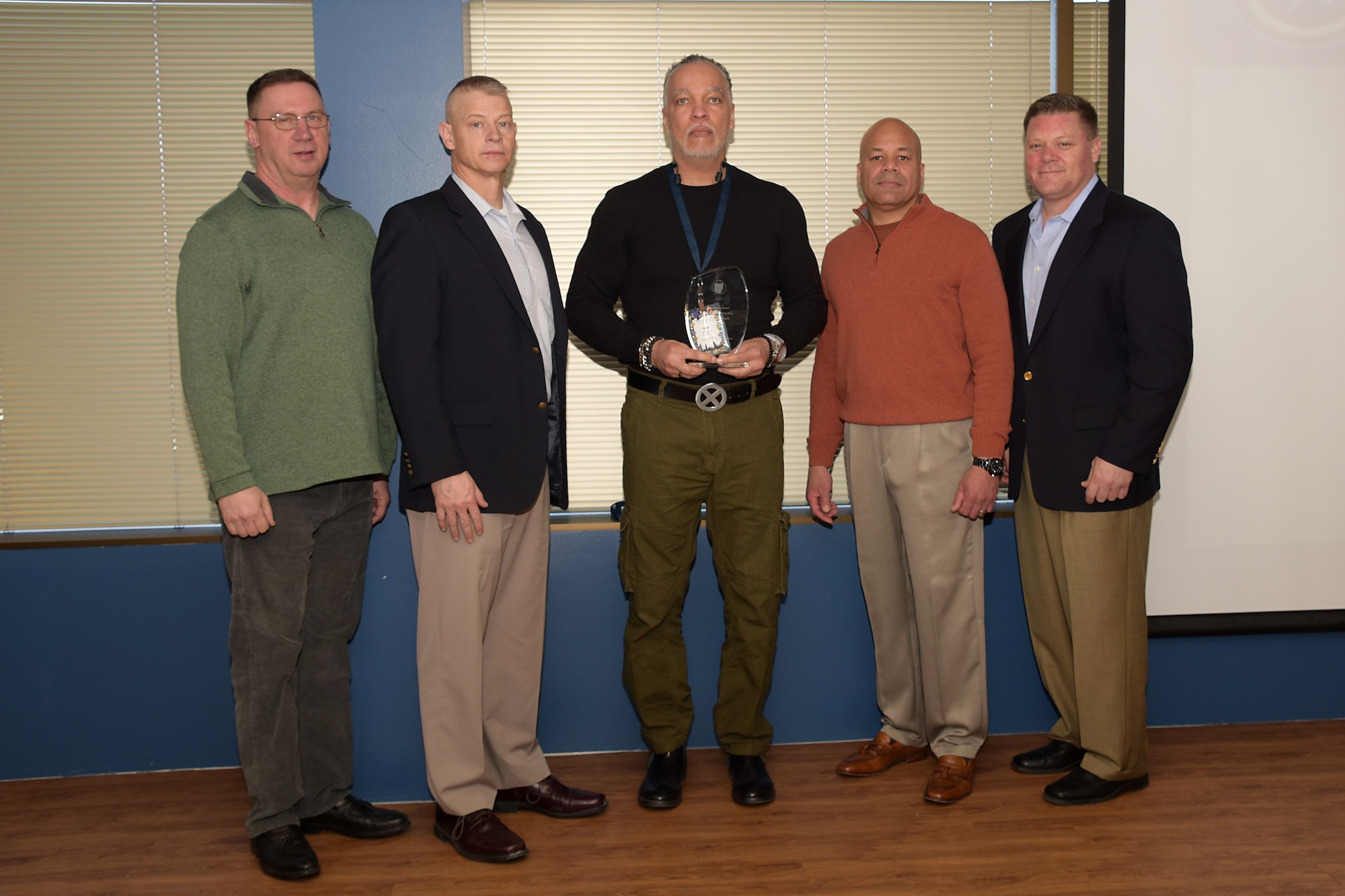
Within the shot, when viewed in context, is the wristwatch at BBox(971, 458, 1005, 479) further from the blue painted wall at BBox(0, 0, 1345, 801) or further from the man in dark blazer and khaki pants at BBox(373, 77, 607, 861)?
the man in dark blazer and khaki pants at BBox(373, 77, 607, 861)

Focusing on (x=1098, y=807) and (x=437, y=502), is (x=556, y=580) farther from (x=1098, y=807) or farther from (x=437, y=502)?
(x=1098, y=807)

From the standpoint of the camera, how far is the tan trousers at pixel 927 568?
113 inches

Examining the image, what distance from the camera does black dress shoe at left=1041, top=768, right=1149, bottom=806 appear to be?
2783 millimetres

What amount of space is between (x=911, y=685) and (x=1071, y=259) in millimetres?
1379

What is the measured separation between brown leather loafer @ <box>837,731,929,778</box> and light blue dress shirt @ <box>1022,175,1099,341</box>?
52.2 inches

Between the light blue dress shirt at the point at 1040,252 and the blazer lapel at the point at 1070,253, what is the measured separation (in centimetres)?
2

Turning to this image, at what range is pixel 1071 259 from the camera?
9.08ft

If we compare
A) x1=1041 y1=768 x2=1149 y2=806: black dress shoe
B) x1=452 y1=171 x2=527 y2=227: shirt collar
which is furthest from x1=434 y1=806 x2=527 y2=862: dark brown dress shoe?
x1=452 y1=171 x2=527 y2=227: shirt collar

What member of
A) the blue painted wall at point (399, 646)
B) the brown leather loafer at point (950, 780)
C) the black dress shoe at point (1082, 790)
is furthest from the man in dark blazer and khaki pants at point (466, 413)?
the black dress shoe at point (1082, 790)

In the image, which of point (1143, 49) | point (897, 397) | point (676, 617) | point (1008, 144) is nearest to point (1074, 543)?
point (897, 397)

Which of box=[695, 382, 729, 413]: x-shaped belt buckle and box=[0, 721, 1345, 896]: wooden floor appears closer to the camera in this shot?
box=[0, 721, 1345, 896]: wooden floor

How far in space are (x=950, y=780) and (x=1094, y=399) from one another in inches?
46.2

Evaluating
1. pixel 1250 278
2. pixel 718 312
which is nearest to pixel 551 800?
pixel 718 312

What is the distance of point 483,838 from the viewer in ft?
8.35
